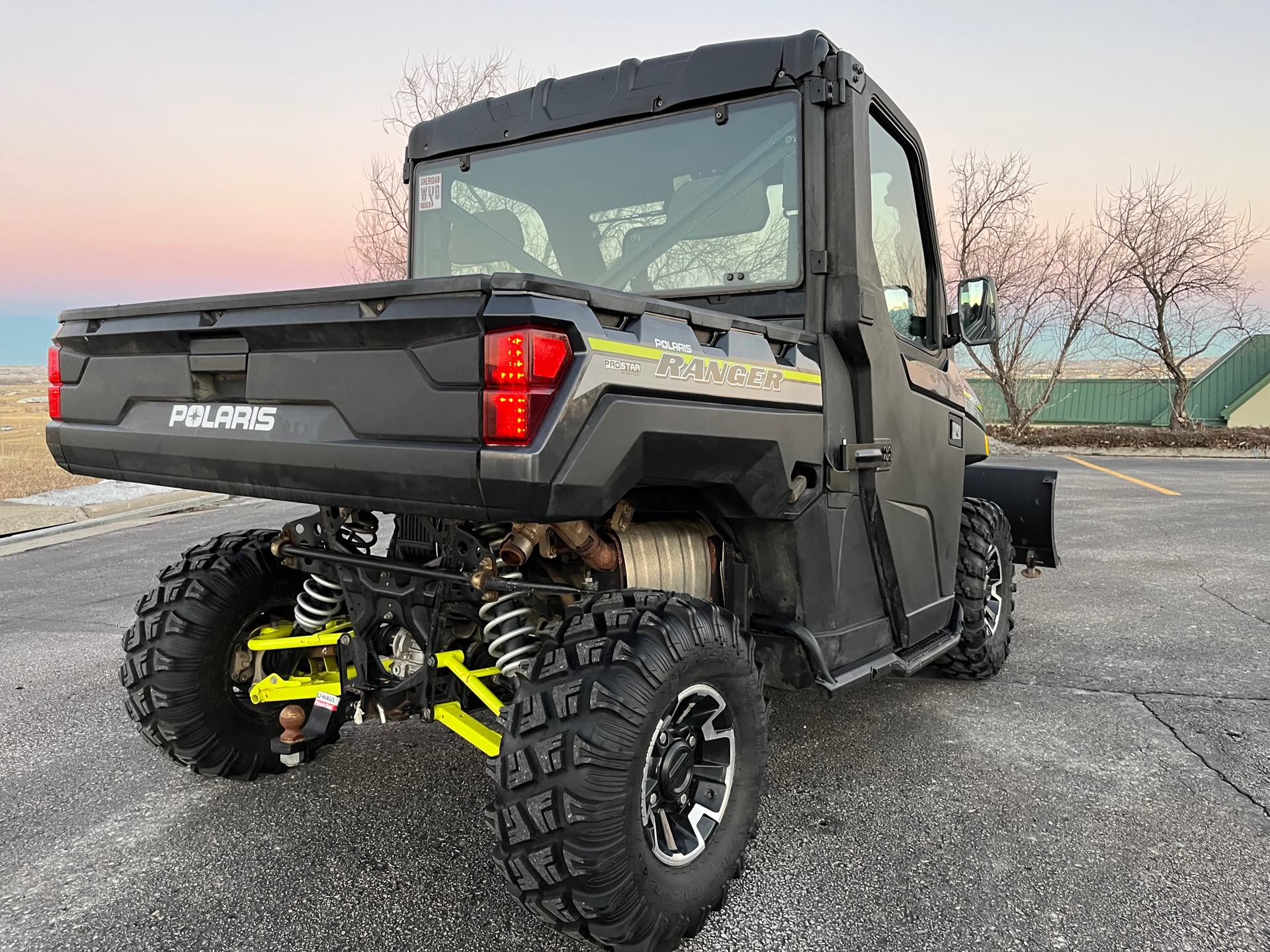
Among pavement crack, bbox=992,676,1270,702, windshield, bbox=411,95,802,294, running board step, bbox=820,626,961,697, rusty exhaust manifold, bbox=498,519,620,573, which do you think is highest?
windshield, bbox=411,95,802,294

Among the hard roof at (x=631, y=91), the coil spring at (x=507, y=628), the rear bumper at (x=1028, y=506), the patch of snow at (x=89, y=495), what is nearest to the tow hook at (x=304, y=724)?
the coil spring at (x=507, y=628)

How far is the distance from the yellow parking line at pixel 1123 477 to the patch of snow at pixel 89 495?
13401 mm

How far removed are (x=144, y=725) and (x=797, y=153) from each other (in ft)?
9.86

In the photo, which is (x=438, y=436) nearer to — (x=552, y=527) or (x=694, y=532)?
(x=552, y=527)

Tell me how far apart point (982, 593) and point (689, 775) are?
2.40 m

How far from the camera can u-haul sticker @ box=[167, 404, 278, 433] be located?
2361 millimetres

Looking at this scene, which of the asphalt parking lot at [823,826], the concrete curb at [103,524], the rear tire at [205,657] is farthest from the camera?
the concrete curb at [103,524]

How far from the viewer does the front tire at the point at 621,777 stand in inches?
85.4

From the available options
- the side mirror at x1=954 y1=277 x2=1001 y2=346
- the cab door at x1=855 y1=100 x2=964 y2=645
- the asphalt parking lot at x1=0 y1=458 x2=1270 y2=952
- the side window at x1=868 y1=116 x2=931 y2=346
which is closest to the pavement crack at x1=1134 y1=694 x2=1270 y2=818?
the asphalt parking lot at x1=0 y1=458 x2=1270 y2=952

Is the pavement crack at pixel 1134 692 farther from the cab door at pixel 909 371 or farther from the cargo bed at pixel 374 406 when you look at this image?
the cargo bed at pixel 374 406

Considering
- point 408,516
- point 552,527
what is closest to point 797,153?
point 552,527

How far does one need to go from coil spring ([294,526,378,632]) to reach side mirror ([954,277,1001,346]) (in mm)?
2617

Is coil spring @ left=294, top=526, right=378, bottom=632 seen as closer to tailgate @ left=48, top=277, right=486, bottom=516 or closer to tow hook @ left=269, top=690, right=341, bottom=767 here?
tow hook @ left=269, top=690, right=341, bottom=767

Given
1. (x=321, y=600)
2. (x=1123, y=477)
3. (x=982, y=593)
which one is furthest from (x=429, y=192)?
(x=1123, y=477)
